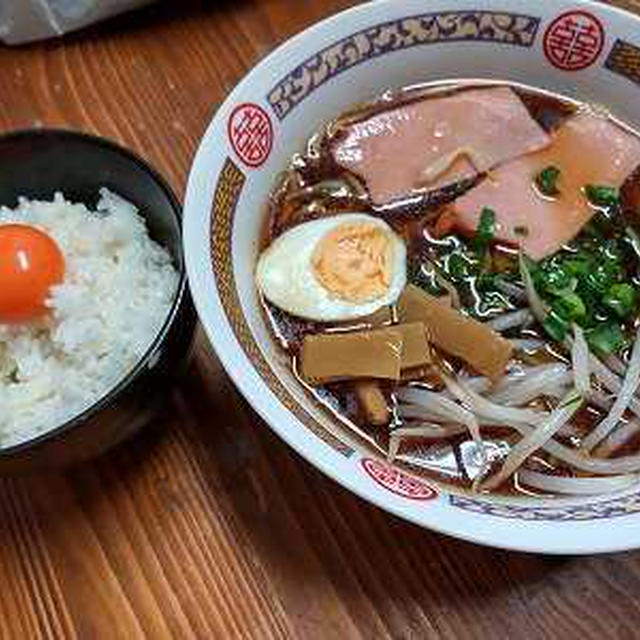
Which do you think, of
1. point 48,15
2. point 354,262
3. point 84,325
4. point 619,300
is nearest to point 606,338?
point 619,300

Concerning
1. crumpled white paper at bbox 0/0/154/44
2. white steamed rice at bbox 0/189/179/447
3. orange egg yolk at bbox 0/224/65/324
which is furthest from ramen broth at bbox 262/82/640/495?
crumpled white paper at bbox 0/0/154/44

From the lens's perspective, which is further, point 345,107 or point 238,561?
point 345,107

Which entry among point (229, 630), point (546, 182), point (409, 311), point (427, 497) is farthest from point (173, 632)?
point (546, 182)

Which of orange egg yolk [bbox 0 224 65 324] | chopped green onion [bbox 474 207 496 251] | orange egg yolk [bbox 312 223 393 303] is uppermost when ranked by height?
orange egg yolk [bbox 0 224 65 324]

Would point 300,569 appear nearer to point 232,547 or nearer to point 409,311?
point 232,547

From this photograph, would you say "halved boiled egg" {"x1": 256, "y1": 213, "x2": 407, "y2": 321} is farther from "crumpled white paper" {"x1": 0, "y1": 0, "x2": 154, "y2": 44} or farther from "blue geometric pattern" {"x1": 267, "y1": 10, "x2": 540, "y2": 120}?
"crumpled white paper" {"x1": 0, "y1": 0, "x2": 154, "y2": 44}

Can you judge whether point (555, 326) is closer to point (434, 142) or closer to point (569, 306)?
point (569, 306)
